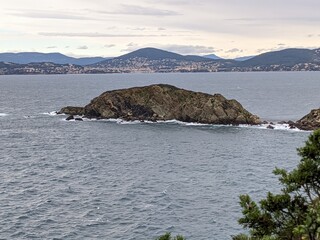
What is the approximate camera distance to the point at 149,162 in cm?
7700

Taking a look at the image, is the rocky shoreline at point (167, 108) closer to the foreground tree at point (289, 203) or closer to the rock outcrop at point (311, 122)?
the rock outcrop at point (311, 122)

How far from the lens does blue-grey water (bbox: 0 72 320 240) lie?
158ft

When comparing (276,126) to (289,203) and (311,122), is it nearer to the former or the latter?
(311,122)

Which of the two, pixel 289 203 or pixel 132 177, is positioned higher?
pixel 289 203

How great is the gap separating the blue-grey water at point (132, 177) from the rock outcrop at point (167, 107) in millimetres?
7214

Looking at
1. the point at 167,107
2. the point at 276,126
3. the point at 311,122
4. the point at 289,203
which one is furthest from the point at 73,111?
the point at 289,203

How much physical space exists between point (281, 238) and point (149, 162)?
187ft

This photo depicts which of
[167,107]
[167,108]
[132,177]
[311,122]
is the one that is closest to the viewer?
[132,177]

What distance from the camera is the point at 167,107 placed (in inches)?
5064

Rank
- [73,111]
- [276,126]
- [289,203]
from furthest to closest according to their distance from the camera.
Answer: [73,111]
[276,126]
[289,203]

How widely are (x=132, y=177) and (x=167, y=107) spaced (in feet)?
207

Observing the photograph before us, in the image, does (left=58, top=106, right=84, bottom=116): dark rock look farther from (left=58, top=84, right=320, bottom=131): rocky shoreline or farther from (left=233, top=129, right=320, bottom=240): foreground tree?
(left=233, top=129, right=320, bottom=240): foreground tree

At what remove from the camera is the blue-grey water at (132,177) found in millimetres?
48094

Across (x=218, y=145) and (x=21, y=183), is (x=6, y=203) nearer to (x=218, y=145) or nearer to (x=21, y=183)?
(x=21, y=183)
